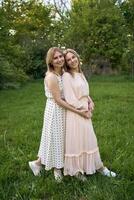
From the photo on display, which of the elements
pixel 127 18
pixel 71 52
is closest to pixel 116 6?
pixel 127 18

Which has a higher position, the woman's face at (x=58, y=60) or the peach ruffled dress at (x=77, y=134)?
the woman's face at (x=58, y=60)

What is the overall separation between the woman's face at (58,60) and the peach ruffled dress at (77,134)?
0.15 m

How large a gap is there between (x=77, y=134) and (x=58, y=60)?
0.93 metres

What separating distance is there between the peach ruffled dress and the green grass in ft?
0.63

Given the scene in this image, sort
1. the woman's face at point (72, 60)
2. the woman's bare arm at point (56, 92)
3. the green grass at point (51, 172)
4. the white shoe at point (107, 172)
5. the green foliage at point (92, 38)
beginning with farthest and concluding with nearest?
the green foliage at point (92, 38) < the white shoe at point (107, 172) < the woman's face at point (72, 60) < the woman's bare arm at point (56, 92) < the green grass at point (51, 172)

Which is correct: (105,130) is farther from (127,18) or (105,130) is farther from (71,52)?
(127,18)

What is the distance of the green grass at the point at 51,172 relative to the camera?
518 cm

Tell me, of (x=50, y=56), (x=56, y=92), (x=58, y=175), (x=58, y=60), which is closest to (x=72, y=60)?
(x=58, y=60)

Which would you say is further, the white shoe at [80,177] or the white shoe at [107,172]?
the white shoe at [107,172]

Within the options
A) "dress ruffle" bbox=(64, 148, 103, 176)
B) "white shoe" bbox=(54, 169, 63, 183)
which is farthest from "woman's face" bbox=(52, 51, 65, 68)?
"white shoe" bbox=(54, 169, 63, 183)

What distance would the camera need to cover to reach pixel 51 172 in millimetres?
5961

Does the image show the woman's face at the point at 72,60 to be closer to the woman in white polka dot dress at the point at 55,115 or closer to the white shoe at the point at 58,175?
the woman in white polka dot dress at the point at 55,115

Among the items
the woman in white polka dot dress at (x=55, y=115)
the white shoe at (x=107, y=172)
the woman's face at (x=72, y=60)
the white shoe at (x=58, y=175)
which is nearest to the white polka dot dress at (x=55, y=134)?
the woman in white polka dot dress at (x=55, y=115)

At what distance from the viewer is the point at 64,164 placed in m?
5.60
